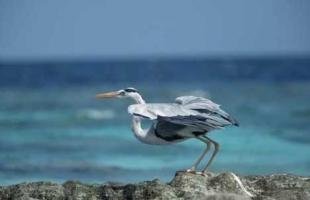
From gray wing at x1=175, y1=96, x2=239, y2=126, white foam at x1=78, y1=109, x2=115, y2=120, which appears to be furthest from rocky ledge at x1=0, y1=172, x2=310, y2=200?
white foam at x1=78, y1=109, x2=115, y2=120

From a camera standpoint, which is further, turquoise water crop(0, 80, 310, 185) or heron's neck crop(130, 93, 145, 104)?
turquoise water crop(0, 80, 310, 185)

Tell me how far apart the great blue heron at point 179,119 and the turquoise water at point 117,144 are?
17.8 feet

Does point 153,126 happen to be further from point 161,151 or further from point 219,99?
point 219,99

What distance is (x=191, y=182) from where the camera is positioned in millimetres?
9664

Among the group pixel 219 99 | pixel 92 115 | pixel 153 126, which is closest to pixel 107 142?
pixel 92 115

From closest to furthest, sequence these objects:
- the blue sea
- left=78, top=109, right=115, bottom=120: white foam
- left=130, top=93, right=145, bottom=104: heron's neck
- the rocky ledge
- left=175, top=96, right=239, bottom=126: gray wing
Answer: the rocky ledge, left=175, top=96, right=239, bottom=126: gray wing, left=130, top=93, right=145, bottom=104: heron's neck, the blue sea, left=78, top=109, right=115, bottom=120: white foam

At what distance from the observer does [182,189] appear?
9562 millimetres

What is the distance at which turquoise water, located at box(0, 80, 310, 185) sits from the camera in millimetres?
17656

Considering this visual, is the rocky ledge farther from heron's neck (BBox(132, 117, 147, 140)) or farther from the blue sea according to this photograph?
the blue sea

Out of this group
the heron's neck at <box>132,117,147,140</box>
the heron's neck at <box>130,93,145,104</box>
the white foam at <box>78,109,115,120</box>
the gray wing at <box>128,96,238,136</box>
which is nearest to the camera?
the gray wing at <box>128,96,238,136</box>

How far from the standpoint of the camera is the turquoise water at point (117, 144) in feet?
57.9

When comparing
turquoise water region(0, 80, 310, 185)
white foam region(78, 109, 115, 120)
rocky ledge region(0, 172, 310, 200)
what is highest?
white foam region(78, 109, 115, 120)

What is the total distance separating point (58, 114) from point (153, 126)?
2133 centimetres

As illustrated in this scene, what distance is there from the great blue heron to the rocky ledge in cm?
51
